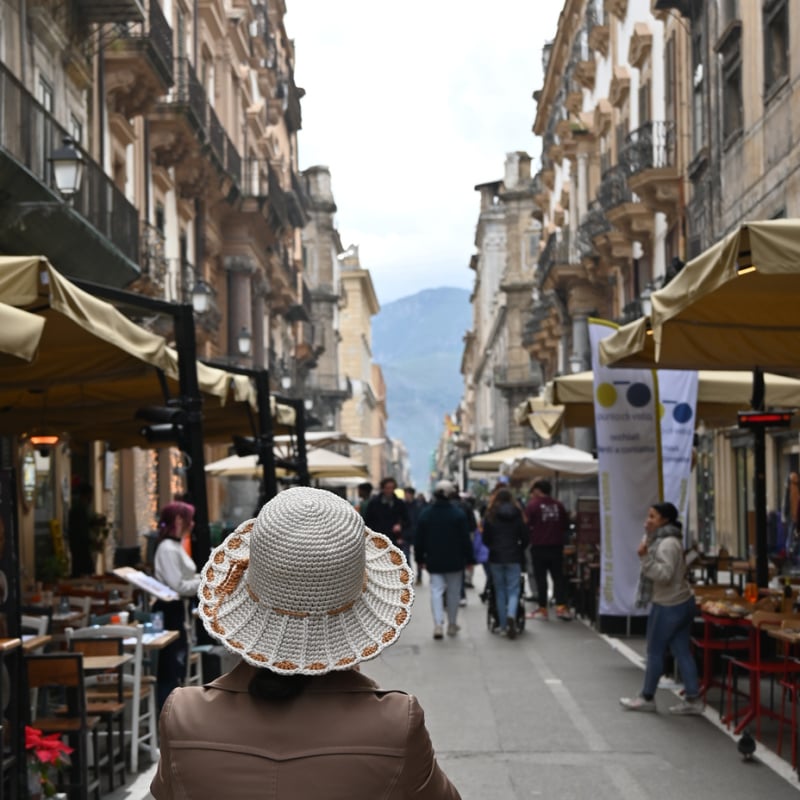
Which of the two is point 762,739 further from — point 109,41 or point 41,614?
point 109,41

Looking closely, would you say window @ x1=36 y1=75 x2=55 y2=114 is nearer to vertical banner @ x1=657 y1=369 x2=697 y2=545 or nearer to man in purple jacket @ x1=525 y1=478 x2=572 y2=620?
man in purple jacket @ x1=525 y1=478 x2=572 y2=620

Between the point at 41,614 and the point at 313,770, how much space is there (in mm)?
8976

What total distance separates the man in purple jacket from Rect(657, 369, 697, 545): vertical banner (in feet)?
21.2

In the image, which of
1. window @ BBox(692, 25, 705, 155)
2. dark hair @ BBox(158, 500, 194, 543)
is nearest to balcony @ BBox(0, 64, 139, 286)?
dark hair @ BBox(158, 500, 194, 543)

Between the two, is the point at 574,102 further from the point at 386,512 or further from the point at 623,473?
the point at 623,473

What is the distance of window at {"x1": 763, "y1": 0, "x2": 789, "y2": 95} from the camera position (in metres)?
20.8

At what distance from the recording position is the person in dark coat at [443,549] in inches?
686

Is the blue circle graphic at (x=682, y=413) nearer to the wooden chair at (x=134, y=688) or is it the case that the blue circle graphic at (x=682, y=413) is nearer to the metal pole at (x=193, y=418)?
the metal pole at (x=193, y=418)

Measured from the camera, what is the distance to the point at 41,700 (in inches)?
380

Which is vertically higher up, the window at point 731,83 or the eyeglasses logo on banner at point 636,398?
the window at point 731,83

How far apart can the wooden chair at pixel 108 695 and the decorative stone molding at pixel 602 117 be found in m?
34.1

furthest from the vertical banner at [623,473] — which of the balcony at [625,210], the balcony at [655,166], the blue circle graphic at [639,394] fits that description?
the balcony at [625,210]

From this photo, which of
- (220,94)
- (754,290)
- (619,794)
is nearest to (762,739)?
(619,794)

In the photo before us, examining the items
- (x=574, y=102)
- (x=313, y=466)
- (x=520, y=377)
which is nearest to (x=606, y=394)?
(x=313, y=466)
